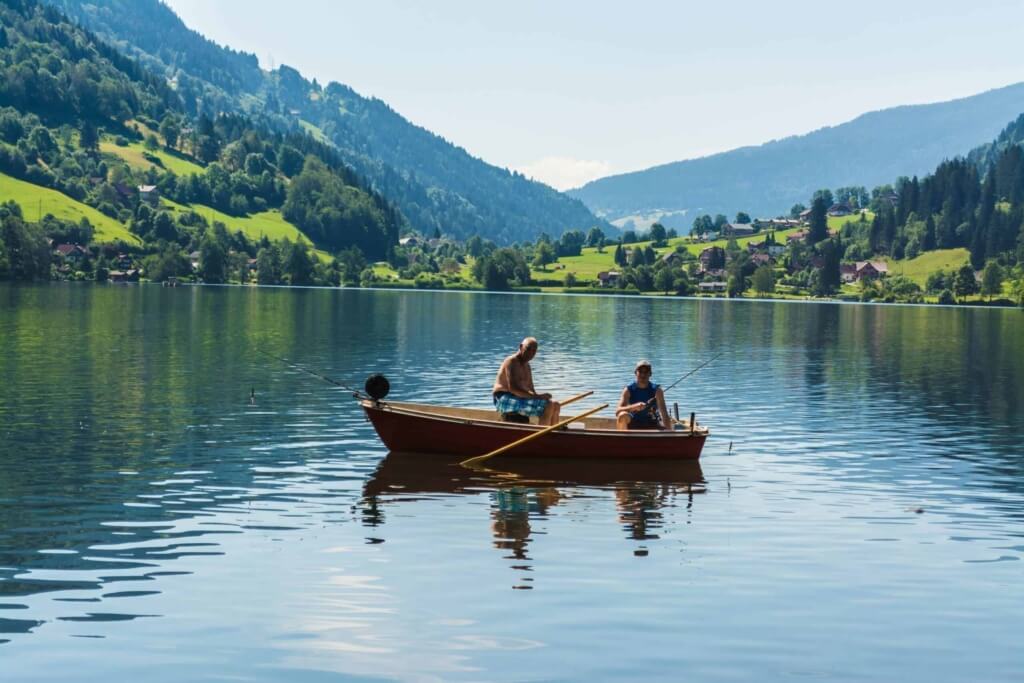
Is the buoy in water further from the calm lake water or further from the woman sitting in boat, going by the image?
the woman sitting in boat

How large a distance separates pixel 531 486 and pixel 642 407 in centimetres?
611

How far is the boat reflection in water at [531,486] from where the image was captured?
29016 millimetres

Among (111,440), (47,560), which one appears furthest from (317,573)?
(111,440)

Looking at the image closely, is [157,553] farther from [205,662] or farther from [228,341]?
[228,341]

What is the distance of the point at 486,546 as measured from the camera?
25891mm

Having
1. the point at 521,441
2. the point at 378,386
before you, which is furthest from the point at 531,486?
the point at 378,386

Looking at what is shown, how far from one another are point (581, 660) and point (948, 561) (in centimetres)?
1113

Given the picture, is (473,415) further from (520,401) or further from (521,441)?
(521,441)

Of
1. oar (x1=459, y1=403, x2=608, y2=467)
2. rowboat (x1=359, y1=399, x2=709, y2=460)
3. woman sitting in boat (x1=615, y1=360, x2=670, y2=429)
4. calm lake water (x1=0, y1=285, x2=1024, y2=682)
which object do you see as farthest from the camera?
woman sitting in boat (x1=615, y1=360, x2=670, y2=429)

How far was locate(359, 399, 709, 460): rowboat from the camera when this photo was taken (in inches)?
1491

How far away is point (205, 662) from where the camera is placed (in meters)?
17.6

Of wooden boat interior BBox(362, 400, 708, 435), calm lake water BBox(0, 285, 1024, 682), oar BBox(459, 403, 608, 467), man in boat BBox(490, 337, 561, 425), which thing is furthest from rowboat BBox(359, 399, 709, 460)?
man in boat BBox(490, 337, 561, 425)

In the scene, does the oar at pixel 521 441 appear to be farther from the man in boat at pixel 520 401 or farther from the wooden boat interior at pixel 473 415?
the man in boat at pixel 520 401

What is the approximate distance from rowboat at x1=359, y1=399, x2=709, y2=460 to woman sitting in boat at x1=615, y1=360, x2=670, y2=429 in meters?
0.61
